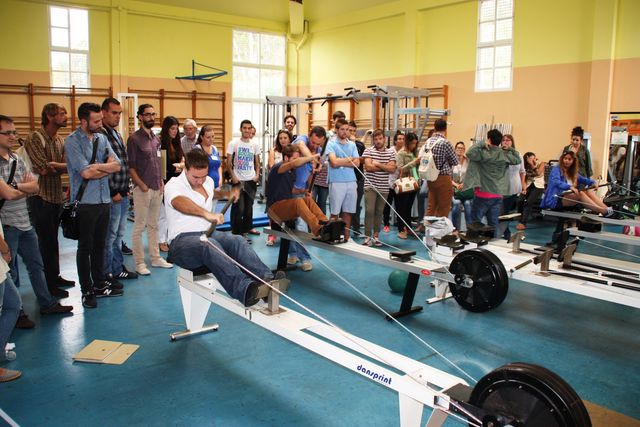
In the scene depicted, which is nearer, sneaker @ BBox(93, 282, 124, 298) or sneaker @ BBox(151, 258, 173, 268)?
sneaker @ BBox(93, 282, 124, 298)

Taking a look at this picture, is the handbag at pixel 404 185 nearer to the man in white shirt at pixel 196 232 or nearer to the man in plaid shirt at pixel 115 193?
the man in plaid shirt at pixel 115 193

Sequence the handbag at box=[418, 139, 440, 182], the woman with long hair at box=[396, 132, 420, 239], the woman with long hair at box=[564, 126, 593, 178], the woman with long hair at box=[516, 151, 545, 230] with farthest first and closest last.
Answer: the woman with long hair at box=[516, 151, 545, 230]
the woman with long hair at box=[564, 126, 593, 178]
the woman with long hair at box=[396, 132, 420, 239]
the handbag at box=[418, 139, 440, 182]

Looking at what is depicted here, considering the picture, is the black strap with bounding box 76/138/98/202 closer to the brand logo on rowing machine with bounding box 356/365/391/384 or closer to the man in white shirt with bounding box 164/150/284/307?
the man in white shirt with bounding box 164/150/284/307

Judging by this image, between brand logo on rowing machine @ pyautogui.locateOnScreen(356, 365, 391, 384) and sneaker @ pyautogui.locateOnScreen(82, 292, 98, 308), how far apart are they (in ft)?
8.72

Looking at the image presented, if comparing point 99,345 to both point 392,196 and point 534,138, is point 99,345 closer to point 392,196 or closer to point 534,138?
point 392,196

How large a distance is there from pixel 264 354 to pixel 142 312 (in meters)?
1.23

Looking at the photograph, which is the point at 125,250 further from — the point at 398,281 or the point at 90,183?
the point at 398,281

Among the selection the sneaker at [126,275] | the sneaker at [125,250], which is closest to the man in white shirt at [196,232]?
the sneaker at [126,275]

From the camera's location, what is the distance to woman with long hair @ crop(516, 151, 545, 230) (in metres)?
8.34

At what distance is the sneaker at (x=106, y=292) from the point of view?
432 centimetres

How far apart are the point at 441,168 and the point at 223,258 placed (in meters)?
3.79

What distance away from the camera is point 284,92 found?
14586 millimetres

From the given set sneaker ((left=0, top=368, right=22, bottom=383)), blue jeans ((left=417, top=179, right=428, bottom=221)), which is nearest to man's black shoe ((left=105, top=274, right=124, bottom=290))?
sneaker ((left=0, top=368, right=22, bottom=383))

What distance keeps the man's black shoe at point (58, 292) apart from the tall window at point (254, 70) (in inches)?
378
